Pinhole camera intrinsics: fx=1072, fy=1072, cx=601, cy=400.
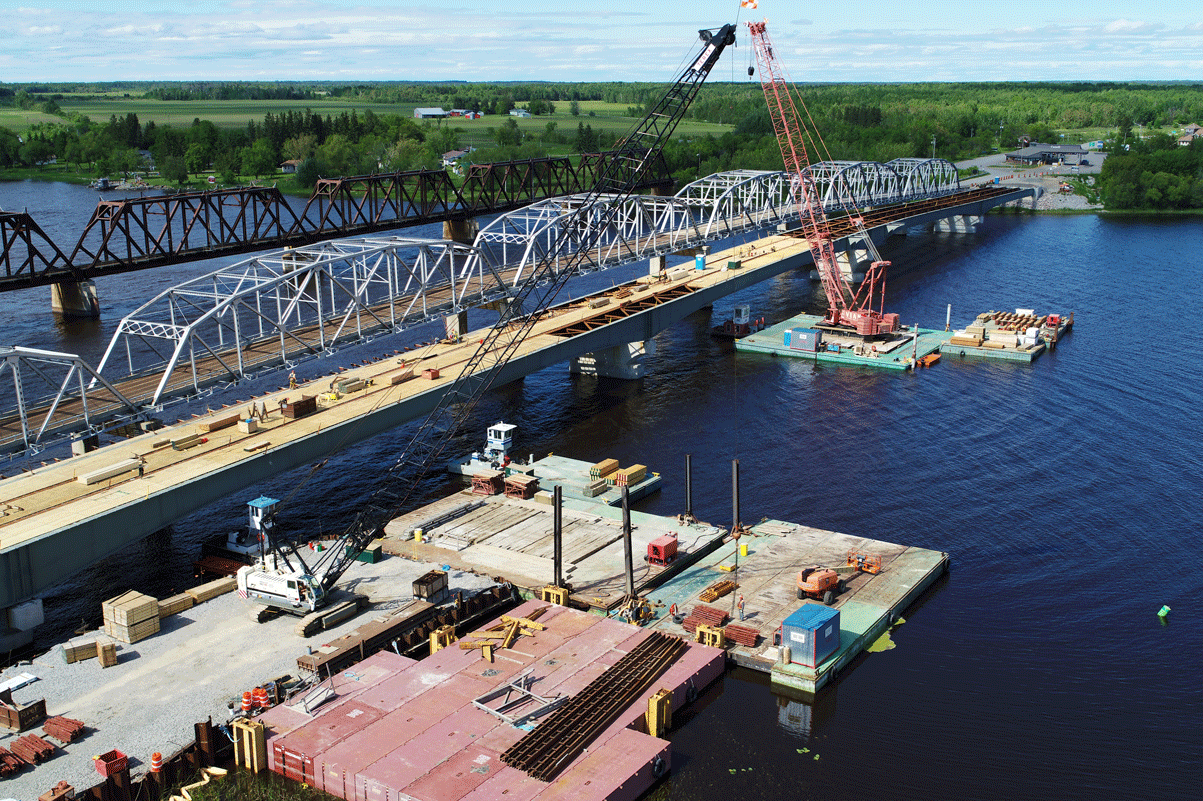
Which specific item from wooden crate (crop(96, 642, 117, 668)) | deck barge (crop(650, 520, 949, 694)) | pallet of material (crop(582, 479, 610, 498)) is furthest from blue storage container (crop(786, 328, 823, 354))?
wooden crate (crop(96, 642, 117, 668))

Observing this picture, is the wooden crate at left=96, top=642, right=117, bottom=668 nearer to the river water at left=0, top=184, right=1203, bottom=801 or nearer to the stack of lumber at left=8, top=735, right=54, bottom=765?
the stack of lumber at left=8, top=735, right=54, bottom=765

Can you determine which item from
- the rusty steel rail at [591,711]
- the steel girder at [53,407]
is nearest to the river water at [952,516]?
the rusty steel rail at [591,711]

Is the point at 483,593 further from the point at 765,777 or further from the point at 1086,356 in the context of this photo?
the point at 1086,356

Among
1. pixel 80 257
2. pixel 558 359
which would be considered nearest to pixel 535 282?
pixel 558 359

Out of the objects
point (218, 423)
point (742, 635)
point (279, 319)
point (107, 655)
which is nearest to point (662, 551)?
point (742, 635)

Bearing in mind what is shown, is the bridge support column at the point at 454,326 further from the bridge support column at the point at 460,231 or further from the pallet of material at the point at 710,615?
the bridge support column at the point at 460,231
